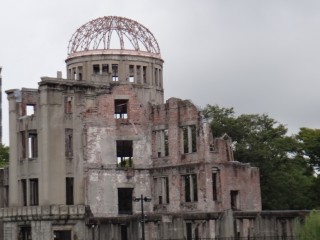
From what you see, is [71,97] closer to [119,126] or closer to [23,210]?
[119,126]

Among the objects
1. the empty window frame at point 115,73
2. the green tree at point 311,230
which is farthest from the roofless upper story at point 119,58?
the green tree at point 311,230

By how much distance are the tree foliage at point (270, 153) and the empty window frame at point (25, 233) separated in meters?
17.5

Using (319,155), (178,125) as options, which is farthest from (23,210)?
(319,155)

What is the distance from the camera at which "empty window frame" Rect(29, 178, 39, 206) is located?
5091cm

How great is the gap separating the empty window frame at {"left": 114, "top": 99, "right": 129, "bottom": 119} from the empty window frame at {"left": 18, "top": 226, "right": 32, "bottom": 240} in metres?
8.94

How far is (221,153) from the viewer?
165ft

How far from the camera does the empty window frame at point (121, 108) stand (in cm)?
5312

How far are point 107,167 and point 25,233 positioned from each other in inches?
256

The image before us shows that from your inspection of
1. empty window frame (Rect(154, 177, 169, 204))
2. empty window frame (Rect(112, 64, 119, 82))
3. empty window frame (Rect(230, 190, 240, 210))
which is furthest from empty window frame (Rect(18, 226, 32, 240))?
empty window frame (Rect(230, 190, 240, 210))

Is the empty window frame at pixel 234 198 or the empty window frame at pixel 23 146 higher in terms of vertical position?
the empty window frame at pixel 23 146

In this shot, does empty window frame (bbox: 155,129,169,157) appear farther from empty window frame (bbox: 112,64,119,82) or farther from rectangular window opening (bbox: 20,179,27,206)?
rectangular window opening (bbox: 20,179,27,206)

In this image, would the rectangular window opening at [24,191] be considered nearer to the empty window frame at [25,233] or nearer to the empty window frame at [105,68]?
the empty window frame at [25,233]

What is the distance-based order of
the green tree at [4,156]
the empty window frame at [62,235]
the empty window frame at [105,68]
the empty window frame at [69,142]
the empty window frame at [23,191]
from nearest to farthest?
1. the empty window frame at [62,235]
2. the empty window frame at [69,142]
3. the empty window frame at [23,191]
4. the empty window frame at [105,68]
5. the green tree at [4,156]

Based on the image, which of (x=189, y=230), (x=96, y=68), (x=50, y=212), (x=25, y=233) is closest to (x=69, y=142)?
(x=50, y=212)
